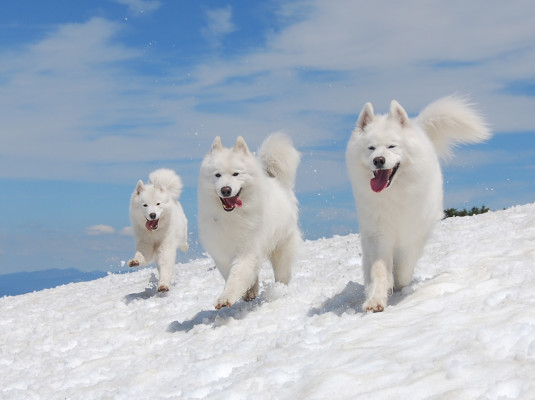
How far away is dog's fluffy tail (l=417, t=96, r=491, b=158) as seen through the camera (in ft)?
21.2

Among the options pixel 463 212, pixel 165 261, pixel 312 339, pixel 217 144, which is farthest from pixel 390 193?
pixel 463 212

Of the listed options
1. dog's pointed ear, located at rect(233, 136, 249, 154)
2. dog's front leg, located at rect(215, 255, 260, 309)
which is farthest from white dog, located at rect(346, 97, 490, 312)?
dog's pointed ear, located at rect(233, 136, 249, 154)

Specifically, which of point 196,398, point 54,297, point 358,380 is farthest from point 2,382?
point 54,297

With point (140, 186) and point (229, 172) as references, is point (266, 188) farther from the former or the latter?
point (140, 186)

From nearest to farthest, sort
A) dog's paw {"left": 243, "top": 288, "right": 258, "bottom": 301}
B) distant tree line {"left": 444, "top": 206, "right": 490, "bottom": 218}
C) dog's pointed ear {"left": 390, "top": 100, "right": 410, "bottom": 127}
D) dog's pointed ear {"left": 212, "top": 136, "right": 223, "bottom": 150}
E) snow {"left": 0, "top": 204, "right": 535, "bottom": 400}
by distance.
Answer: snow {"left": 0, "top": 204, "right": 535, "bottom": 400} → dog's pointed ear {"left": 390, "top": 100, "right": 410, "bottom": 127} → dog's pointed ear {"left": 212, "top": 136, "right": 223, "bottom": 150} → dog's paw {"left": 243, "top": 288, "right": 258, "bottom": 301} → distant tree line {"left": 444, "top": 206, "right": 490, "bottom": 218}

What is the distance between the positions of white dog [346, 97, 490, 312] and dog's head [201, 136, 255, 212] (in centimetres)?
145

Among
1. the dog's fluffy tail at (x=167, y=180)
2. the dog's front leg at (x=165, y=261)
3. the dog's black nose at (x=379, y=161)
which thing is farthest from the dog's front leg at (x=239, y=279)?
the dog's fluffy tail at (x=167, y=180)

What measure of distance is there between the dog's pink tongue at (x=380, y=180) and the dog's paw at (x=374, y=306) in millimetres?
964

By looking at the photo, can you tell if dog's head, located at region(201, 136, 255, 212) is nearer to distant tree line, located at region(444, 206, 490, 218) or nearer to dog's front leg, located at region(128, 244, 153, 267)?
dog's front leg, located at region(128, 244, 153, 267)

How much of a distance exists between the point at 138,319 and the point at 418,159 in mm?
4396

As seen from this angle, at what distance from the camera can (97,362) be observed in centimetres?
630

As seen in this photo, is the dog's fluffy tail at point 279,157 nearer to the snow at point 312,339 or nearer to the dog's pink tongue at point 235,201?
the dog's pink tongue at point 235,201

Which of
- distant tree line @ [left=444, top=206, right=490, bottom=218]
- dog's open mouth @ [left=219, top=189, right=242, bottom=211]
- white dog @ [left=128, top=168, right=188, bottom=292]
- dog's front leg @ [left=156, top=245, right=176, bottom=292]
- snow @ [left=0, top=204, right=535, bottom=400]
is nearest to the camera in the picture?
snow @ [left=0, top=204, right=535, bottom=400]

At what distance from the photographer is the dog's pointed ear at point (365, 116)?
5645mm
